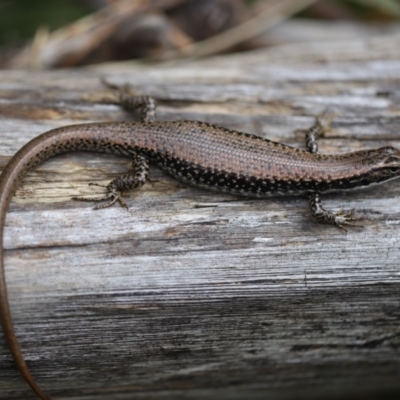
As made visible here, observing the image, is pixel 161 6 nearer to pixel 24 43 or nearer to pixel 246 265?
pixel 24 43

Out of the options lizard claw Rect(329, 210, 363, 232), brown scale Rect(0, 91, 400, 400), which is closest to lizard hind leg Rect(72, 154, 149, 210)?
brown scale Rect(0, 91, 400, 400)

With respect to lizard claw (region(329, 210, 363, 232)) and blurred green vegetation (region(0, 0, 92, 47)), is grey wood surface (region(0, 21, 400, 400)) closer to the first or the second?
lizard claw (region(329, 210, 363, 232))

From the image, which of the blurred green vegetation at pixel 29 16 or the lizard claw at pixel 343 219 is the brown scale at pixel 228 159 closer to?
the lizard claw at pixel 343 219

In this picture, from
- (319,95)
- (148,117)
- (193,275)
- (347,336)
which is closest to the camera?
(193,275)

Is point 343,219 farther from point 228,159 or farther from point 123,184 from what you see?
point 123,184

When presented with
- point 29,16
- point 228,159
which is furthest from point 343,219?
point 29,16

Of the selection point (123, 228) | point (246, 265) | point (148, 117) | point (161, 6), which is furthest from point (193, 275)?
point (161, 6)
